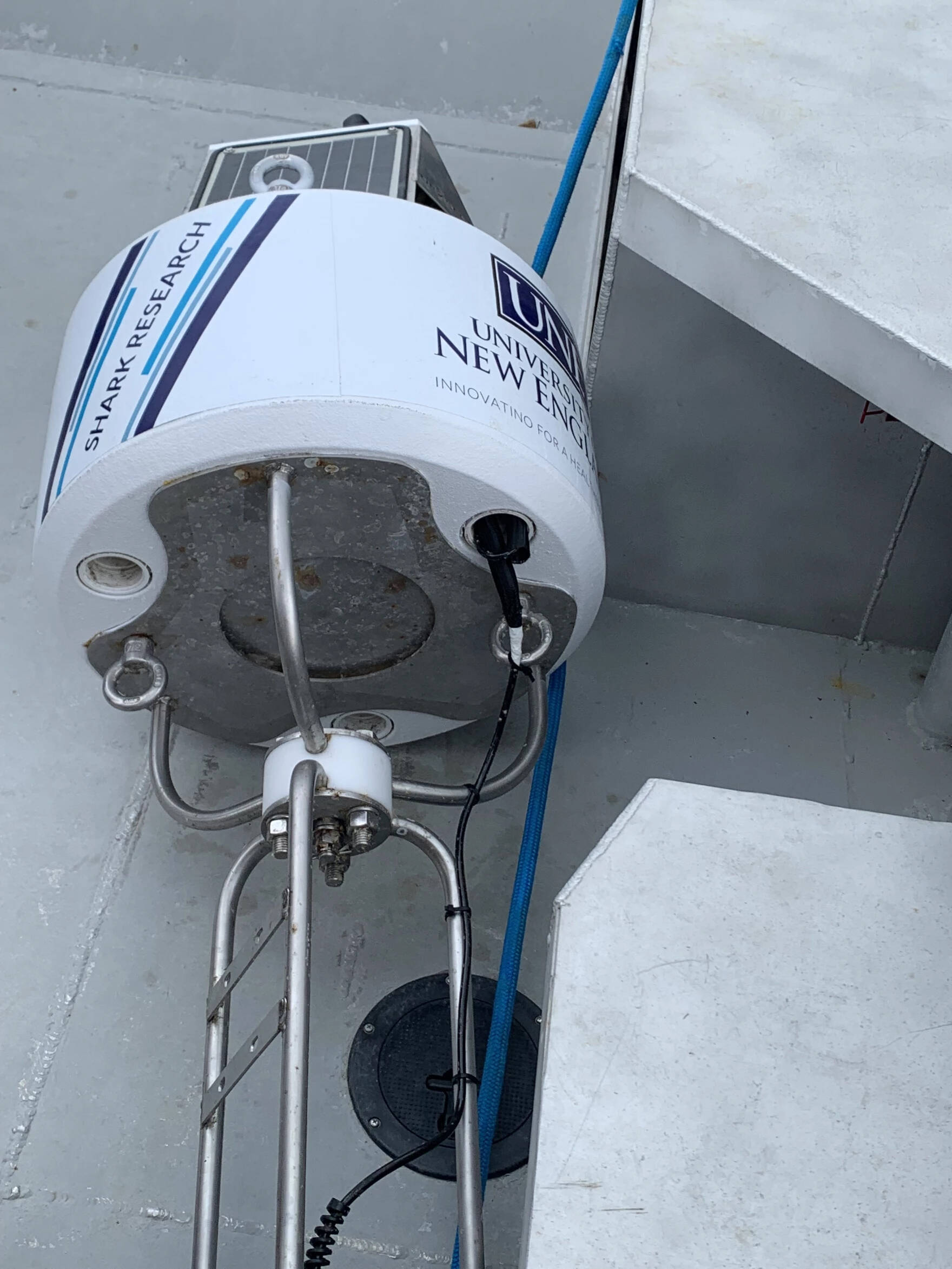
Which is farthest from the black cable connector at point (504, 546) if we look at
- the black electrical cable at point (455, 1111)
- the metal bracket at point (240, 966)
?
the metal bracket at point (240, 966)

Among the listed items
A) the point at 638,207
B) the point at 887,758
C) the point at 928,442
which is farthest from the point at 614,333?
the point at 887,758

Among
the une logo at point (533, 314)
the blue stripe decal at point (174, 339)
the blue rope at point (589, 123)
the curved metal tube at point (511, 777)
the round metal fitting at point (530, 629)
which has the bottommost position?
the curved metal tube at point (511, 777)

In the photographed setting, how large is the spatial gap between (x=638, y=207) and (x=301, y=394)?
1.25ft

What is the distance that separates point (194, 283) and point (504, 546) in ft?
1.16

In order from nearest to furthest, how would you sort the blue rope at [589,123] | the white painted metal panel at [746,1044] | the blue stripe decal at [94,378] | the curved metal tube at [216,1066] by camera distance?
the white painted metal panel at [746,1044], the curved metal tube at [216,1066], the blue stripe decal at [94,378], the blue rope at [589,123]

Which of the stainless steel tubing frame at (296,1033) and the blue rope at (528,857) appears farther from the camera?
the blue rope at (528,857)

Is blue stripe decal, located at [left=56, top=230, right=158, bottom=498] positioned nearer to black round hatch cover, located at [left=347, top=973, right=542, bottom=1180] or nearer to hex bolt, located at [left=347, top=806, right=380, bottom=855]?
hex bolt, located at [left=347, top=806, right=380, bottom=855]

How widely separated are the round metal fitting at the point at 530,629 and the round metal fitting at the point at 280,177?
1.53 feet

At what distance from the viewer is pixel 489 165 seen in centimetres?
207

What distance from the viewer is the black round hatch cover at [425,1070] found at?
45.0 inches

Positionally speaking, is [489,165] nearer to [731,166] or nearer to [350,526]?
[731,166]

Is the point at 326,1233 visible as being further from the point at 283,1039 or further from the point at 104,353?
the point at 104,353

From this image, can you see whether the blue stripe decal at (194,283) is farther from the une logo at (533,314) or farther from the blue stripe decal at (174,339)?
the une logo at (533,314)

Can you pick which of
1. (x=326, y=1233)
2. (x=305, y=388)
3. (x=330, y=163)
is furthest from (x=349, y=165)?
(x=326, y=1233)
